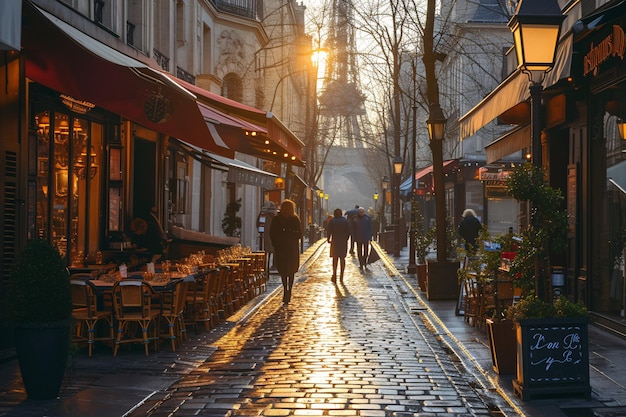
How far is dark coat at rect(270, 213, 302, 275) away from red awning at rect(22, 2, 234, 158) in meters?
4.59

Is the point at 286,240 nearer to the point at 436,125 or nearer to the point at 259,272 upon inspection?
the point at 259,272

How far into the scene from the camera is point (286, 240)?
1647 centimetres

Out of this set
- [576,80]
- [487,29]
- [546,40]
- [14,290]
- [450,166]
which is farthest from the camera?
[487,29]

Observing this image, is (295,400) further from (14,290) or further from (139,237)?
(139,237)

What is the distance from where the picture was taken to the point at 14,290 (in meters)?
7.82

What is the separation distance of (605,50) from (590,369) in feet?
13.0

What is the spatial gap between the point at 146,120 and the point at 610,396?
6.48m

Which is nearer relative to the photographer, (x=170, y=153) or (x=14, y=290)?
(x=14, y=290)

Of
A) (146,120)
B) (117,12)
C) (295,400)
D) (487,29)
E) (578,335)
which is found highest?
(487,29)

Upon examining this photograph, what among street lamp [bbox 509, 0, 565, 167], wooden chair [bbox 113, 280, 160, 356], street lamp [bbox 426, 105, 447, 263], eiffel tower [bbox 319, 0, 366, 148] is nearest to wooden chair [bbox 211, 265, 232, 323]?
wooden chair [bbox 113, 280, 160, 356]

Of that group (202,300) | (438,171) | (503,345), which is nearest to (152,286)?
(202,300)

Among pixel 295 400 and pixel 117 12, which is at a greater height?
pixel 117 12

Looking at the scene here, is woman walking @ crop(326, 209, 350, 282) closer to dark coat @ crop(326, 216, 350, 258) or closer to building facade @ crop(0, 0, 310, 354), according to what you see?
dark coat @ crop(326, 216, 350, 258)

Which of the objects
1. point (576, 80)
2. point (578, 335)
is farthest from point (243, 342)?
point (576, 80)
